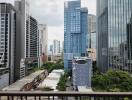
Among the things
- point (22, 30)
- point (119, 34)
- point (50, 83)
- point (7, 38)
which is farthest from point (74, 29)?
point (50, 83)

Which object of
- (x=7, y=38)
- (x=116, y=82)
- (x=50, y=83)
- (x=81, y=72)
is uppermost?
(x=7, y=38)

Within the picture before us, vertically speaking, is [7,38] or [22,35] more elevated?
[22,35]

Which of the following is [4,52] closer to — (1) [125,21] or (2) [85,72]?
(2) [85,72]

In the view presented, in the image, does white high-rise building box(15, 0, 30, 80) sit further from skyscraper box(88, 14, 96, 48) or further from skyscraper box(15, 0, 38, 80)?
skyscraper box(88, 14, 96, 48)

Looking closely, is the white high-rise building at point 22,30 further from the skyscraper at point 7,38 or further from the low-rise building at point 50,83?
the low-rise building at point 50,83

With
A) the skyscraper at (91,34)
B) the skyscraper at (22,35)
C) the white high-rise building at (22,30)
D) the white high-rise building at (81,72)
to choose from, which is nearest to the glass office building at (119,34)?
the white high-rise building at (81,72)

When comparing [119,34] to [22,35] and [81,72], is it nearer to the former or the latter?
[81,72]

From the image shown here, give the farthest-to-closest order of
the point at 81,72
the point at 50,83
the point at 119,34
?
the point at 119,34 → the point at 81,72 → the point at 50,83

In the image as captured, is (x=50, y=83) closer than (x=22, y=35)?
Yes

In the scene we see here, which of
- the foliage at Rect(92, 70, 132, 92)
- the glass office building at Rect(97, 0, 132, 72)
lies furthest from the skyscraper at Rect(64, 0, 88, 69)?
the foliage at Rect(92, 70, 132, 92)

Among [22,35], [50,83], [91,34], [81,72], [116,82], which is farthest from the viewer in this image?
[91,34]

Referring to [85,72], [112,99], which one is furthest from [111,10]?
[112,99]
